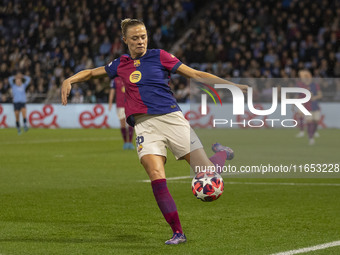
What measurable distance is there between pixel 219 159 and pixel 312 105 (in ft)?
45.5

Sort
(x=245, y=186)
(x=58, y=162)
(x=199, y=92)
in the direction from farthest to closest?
(x=199, y=92)
(x=58, y=162)
(x=245, y=186)

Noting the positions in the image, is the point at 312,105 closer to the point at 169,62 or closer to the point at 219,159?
the point at 219,159

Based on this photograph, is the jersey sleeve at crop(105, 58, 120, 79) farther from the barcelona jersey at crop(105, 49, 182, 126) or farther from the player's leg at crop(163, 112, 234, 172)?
the player's leg at crop(163, 112, 234, 172)

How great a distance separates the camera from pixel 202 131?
87.1ft

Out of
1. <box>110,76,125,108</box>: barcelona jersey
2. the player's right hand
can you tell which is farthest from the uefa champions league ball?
<box>110,76,125,108</box>: barcelona jersey

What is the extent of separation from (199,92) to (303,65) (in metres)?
3.90

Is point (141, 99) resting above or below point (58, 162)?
above

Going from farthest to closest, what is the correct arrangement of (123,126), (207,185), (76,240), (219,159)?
(123,126)
(219,159)
(76,240)
(207,185)

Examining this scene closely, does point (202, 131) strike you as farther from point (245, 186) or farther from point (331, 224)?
point (331, 224)

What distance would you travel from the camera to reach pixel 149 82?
7145 mm

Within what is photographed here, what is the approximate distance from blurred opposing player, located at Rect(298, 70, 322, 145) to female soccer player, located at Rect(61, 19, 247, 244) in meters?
13.8

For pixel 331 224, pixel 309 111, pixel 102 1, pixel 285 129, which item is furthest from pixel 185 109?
pixel 331 224

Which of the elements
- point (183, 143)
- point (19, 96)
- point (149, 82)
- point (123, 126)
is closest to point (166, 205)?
point (183, 143)

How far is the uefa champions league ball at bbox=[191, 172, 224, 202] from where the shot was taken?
6855mm
